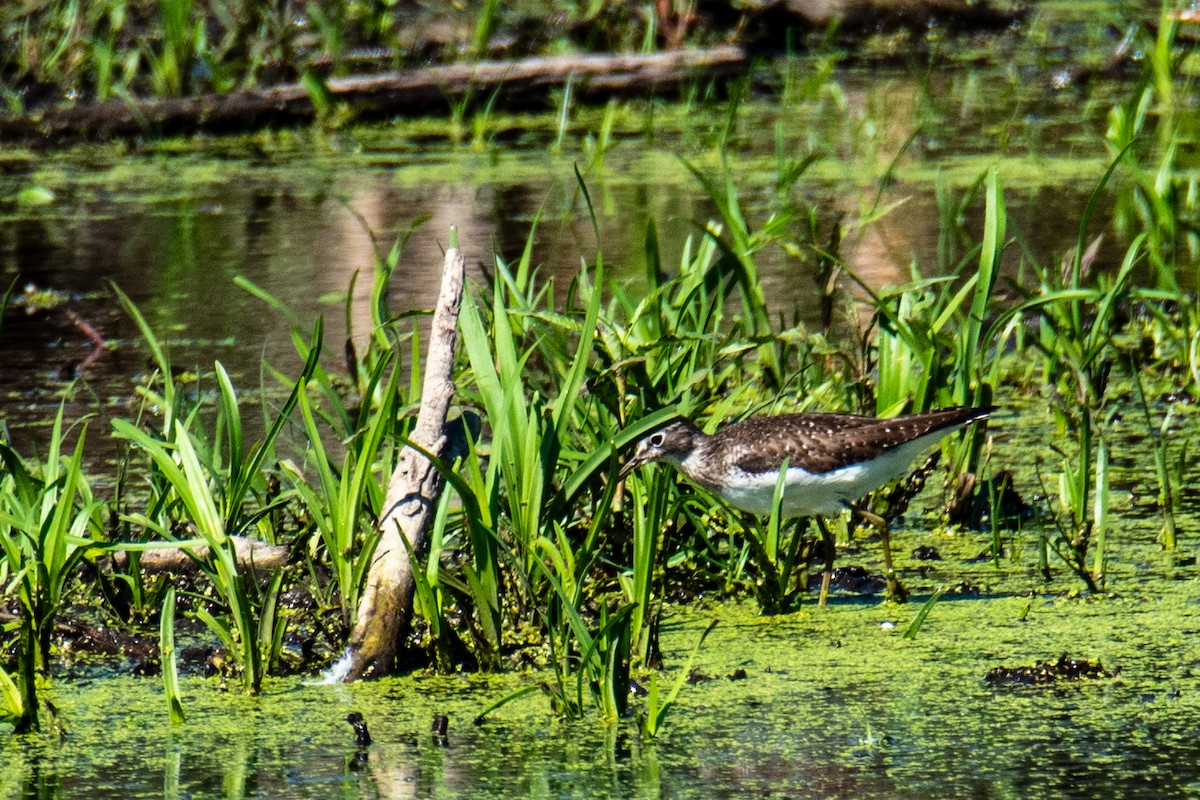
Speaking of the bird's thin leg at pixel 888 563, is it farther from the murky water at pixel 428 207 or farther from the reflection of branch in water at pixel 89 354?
the reflection of branch in water at pixel 89 354

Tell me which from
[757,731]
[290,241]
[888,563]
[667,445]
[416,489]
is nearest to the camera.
Result: [757,731]

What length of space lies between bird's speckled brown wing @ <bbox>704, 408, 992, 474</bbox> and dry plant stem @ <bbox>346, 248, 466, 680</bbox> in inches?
33.9

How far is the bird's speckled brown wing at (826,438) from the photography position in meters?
5.02

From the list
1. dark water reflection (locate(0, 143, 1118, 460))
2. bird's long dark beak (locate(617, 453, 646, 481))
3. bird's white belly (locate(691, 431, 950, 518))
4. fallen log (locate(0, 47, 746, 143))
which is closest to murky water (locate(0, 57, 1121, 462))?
dark water reflection (locate(0, 143, 1118, 460))

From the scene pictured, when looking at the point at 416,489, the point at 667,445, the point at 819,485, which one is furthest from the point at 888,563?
the point at 416,489

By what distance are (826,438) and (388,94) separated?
8.49 metres

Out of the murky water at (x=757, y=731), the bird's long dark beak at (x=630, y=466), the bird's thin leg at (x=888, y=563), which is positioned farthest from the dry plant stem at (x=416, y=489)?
the bird's thin leg at (x=888, y=563)

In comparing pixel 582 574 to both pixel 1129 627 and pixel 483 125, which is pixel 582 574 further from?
pixel 483 125

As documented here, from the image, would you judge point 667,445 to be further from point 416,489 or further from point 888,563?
point 416,489

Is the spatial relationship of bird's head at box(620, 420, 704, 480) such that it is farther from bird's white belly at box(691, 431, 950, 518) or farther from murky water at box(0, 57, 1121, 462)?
murky water at box(0, 57, 1121, 462)

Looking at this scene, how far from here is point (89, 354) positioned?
831 centimetres

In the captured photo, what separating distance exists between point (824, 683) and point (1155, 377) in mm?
3251

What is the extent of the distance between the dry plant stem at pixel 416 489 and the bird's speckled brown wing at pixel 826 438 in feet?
2.83

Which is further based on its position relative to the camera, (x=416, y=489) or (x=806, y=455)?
(x=806, y=455)
